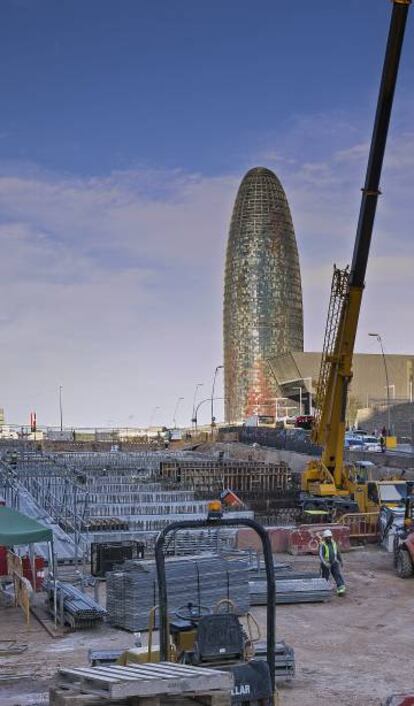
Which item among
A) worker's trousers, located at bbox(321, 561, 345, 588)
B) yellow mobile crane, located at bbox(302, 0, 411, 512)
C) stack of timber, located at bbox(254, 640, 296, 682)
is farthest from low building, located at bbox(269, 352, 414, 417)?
stack of timber, located at bbox(254, 640, 296, 682)

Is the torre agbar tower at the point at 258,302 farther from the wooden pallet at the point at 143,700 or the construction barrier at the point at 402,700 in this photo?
the wooden pallet at the point at 143,700

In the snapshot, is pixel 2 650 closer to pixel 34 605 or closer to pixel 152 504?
pixel 34 605

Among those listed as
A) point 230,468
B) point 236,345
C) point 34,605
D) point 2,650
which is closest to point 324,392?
point 230,468

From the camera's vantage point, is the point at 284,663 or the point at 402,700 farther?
the point at 284,663

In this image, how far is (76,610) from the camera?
54.9 ft

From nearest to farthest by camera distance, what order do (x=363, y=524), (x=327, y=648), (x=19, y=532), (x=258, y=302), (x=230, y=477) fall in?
(x=327, y=648) → (x=19, y=532) → (x=363, y=524) → (x=230, y=477) → (x=258, y=302)

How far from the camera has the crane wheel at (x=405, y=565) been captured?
71.7 ft

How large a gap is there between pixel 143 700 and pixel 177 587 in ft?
32.4

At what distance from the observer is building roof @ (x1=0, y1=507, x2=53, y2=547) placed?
1648cm

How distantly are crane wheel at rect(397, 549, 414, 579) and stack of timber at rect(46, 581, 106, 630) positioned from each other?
8014mm

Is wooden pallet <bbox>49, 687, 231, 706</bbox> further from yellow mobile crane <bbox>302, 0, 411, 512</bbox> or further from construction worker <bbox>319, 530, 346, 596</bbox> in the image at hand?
yellow mobile crane <bbox>302, 0, 411, 512</bbox>

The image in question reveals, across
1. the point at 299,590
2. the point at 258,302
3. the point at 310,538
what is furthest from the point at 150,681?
the point at 258,302

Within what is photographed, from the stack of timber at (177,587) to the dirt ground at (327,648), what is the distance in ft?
1.40

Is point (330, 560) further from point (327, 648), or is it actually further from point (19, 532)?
point (19, 532)
